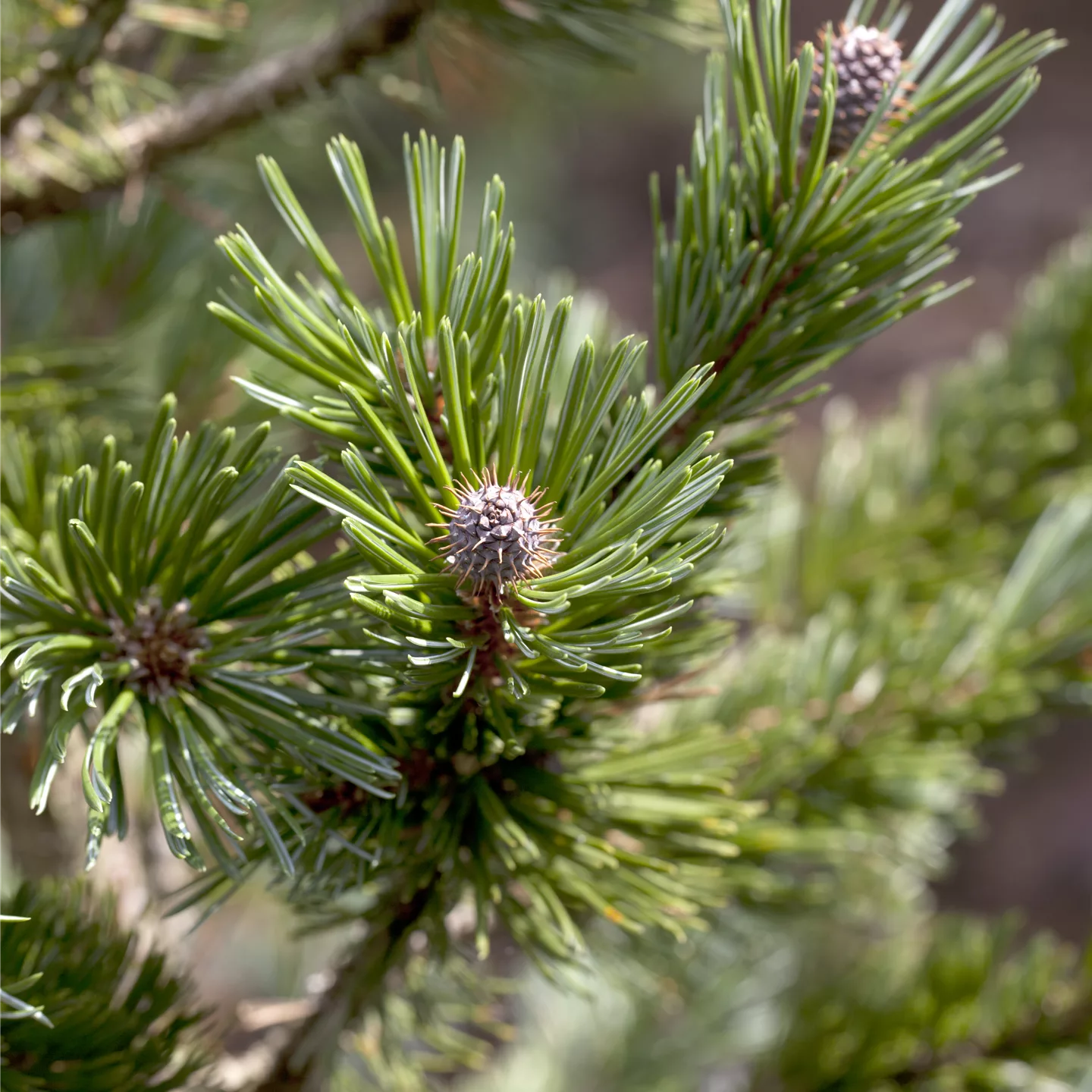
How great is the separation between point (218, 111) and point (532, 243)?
1.43 m

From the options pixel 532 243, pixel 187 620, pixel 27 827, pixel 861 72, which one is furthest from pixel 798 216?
pixel 532 243

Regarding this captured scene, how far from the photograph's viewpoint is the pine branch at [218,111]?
35 cm

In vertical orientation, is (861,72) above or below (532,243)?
below

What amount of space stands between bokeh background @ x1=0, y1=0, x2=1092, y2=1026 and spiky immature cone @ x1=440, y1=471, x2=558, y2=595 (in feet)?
0.36

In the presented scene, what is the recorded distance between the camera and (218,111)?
0.37 m

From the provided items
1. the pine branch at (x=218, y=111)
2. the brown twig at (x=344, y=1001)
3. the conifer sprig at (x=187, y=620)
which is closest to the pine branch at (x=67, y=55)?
the pine branch at (x=218, y=111)

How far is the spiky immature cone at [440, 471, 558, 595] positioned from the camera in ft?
0.58

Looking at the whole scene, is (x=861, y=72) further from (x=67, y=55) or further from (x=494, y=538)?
(x=67, y=55)

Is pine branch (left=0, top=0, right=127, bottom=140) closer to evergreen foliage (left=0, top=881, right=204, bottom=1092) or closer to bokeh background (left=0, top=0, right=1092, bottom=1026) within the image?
bokeh background (left=0, top=0, right=1092, bottom=1026)

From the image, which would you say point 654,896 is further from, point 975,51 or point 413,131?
point 413,131

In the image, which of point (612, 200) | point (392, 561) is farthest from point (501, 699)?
point (612, 200)

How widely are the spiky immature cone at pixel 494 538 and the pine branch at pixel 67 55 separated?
0.83 ft

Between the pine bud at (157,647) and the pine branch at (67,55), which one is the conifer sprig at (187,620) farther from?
the pine branch at (67,55)

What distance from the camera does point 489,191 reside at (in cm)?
20
